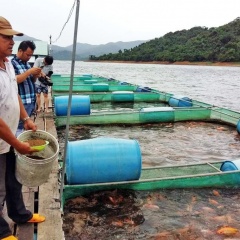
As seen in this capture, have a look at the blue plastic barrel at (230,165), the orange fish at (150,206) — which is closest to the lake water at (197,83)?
the blue plastic barrel at (230,165)

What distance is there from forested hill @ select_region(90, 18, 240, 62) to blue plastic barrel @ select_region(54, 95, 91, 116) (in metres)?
71.3

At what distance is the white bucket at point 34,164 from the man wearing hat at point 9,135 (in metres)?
0.10

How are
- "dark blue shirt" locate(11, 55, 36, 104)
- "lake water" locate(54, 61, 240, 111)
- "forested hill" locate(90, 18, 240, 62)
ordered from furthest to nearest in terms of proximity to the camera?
"forested hill" locate(90, 18, 240, 62) < "lake water" locate(54, 61, 240, 111) < "dark blue shirt" locate(11, 55, 36, 104)

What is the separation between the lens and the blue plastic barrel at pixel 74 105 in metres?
10.5

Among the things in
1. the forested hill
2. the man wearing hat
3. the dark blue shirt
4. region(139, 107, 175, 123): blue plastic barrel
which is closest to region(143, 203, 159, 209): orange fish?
the man wearing hat

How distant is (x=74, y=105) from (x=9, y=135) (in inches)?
321

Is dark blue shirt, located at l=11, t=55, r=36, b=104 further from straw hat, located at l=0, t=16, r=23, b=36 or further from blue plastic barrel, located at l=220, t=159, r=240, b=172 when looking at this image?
blue plastic barrel, located at l=220, t=159, r=240, b=172

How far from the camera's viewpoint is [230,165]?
6.14 meters

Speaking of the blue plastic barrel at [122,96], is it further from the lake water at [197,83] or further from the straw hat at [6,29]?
the straw hat at [6,29]

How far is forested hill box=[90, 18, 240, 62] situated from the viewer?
7962 centimetres

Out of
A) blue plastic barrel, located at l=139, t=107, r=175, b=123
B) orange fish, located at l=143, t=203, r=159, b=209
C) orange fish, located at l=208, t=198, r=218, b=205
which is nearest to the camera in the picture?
orange fish, located at l=143, t=203, r=159, b=209

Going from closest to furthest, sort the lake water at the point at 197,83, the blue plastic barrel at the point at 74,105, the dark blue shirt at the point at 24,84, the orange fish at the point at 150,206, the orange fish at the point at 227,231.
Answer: the orange fish at the point at 227,231 < the dark blue shirt at the point at 24,84 < the orange fish at the point at 150,206 < the blue plastic barrel at the point at 74,105 < the lake water at the point at 197,83

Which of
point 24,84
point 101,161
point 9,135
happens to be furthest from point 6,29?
point 101,161

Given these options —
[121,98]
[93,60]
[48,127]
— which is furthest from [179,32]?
[48,127]
